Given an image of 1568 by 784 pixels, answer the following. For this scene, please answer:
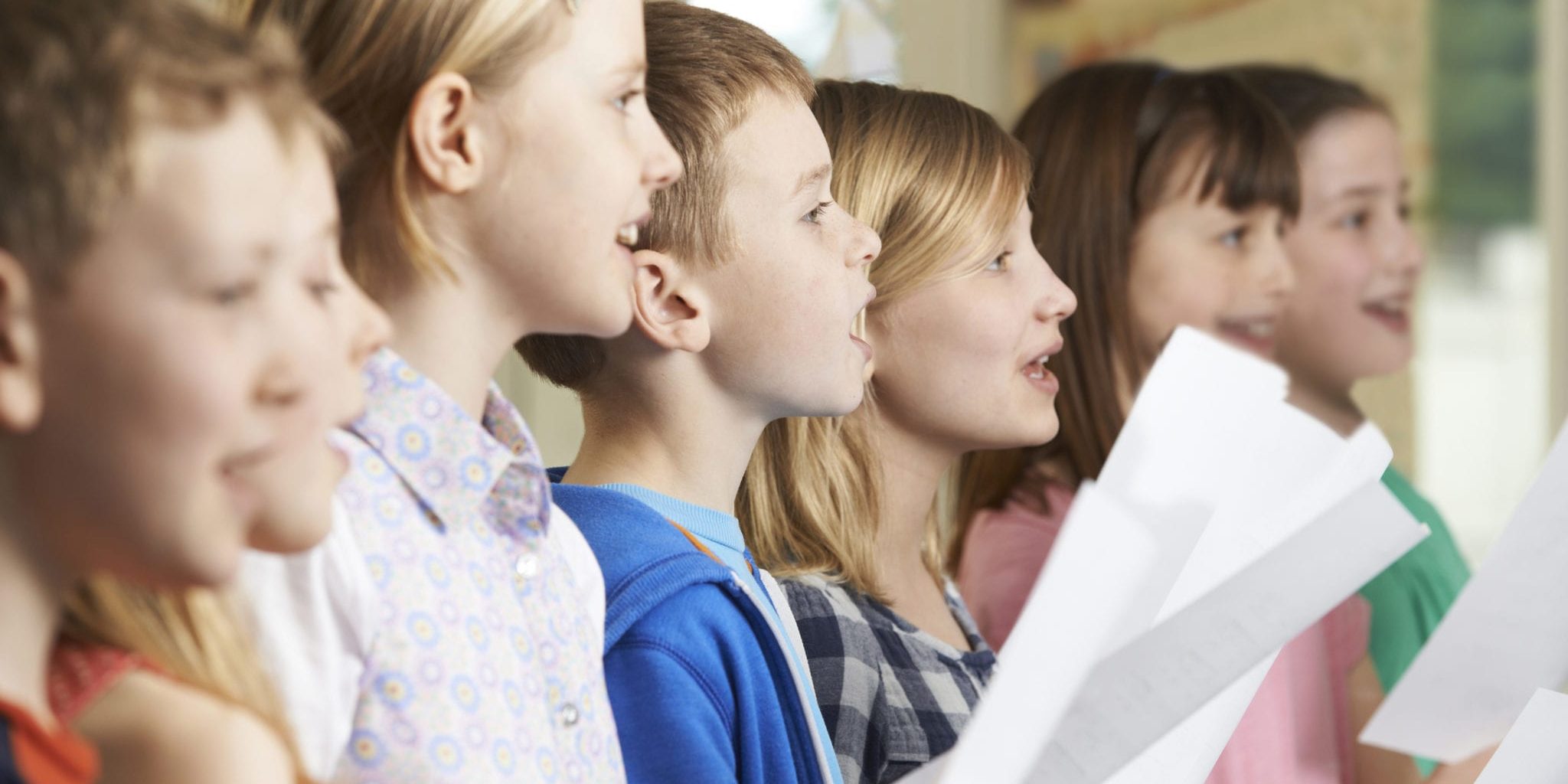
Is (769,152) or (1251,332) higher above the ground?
(769,152)

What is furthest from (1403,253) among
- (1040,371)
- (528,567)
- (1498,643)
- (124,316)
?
(124,316)

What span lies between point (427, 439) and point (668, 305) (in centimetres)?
27

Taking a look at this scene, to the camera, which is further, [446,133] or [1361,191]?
[1361,191]

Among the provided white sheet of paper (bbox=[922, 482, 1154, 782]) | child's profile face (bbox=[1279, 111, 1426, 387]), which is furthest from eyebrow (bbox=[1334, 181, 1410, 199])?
white sheet of paper (bbox=[922, 482, 1154, 782])

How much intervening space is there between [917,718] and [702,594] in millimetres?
215

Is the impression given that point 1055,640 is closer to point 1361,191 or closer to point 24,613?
point 24,613

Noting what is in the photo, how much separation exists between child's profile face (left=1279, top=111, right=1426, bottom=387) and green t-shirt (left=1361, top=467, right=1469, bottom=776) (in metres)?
0.19

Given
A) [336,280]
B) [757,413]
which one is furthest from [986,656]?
[336,280]

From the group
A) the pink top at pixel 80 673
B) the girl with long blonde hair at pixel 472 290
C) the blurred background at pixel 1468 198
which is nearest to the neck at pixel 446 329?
the girl with long blonde hair at pixel 472 290

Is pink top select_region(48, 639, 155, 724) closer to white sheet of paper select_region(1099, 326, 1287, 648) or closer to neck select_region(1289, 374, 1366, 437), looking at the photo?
white sheet of paper select_region(1099, 326, 1287, 648)

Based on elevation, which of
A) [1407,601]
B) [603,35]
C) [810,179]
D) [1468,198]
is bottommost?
[1407,601]

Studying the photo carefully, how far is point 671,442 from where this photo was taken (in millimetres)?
859

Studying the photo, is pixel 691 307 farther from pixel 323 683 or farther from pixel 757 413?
pixel 323 683

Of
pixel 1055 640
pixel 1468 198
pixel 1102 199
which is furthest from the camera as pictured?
pixel 1468 198
